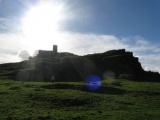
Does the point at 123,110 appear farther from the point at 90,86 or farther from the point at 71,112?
the point at 90,86

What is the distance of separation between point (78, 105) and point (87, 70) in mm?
40900

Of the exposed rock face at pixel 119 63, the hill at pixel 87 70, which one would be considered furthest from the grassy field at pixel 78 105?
the exposed rock face at pixel 119 63

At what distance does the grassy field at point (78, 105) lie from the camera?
3156 centimetres

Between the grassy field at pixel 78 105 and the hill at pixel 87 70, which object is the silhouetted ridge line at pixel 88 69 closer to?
the hill at pixel 87 70

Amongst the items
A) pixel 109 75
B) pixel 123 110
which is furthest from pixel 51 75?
pixel 123 110

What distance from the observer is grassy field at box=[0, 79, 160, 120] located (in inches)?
1243

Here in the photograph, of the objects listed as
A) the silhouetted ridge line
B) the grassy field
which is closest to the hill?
the silhouetted ridge line

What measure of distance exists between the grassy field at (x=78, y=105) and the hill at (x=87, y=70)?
25.7 meters

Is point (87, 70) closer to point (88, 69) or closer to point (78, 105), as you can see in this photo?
point (88, 69)

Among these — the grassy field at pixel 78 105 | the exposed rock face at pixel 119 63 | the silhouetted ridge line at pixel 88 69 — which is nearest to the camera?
the grassy field at pixel 78 105

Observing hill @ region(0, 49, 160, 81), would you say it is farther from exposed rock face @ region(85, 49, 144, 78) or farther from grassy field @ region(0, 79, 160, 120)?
grassy field @ region(0, 79, 160, 120)

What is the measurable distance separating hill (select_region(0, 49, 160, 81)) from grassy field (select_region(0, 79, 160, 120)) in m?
25.7

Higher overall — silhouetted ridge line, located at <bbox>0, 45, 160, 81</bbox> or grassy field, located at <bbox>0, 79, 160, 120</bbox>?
silhouetted ridge line, located at <bbox>0, 45, 160, 81</bbox>

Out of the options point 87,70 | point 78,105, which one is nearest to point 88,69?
point 87,70
